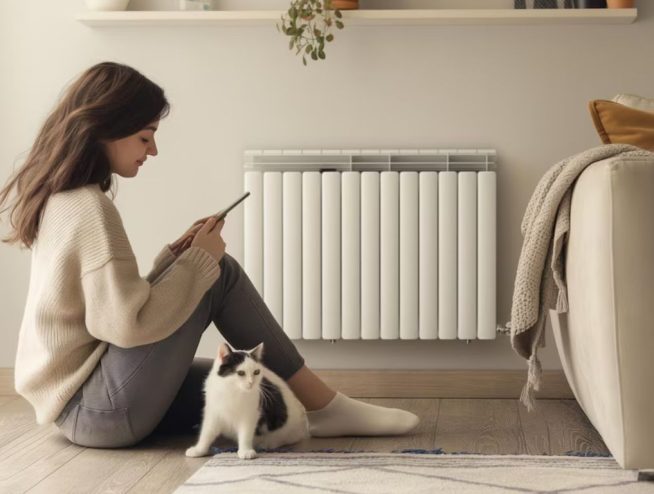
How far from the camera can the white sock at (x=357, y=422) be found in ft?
7.73

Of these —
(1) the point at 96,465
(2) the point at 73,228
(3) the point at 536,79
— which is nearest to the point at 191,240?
(2) the point at 73,228

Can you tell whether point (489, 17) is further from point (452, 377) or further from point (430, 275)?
point (452, 377)

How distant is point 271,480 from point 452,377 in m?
1.19

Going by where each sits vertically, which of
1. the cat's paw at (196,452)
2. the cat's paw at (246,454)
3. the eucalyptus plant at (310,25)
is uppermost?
→ the eucalyptus plant at (310,25)

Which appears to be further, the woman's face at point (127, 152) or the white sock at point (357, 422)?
the white sock at point (357, 422)

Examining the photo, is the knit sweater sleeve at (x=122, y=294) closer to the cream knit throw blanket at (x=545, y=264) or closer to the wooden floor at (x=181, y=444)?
the wooden floor at (x=181, y=444)

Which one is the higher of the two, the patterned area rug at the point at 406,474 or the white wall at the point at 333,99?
the white wall at the point at 333,99

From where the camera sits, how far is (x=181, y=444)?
229 centimetres

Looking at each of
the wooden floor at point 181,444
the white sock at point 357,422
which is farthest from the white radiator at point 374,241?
the white sock at point 357,422

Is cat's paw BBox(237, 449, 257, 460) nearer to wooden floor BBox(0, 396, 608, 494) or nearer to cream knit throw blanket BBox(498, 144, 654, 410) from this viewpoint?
wooden floor BBox(0, 396, 608, 494)

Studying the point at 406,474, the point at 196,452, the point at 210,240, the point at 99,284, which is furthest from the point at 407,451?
the point at 99,284

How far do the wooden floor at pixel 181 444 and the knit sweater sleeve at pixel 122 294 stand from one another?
262 millimetres

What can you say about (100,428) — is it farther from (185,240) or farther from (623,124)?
(623,124)

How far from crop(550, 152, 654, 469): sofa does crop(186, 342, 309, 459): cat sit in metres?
0.70
